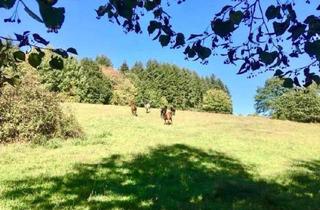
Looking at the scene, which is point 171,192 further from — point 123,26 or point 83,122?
point 83,122

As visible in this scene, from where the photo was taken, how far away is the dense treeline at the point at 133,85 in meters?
110

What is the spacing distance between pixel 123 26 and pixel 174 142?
83.3 ft

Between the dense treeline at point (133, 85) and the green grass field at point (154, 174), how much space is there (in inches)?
3014

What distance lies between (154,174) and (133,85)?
130127 mm

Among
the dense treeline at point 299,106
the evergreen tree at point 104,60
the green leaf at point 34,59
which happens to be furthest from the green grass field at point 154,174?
the evergreen tree at point 104,60

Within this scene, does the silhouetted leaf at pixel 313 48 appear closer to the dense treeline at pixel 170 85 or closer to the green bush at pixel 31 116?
the green bush at pixel 31 116

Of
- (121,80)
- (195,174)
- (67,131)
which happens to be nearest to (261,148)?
(67,131)

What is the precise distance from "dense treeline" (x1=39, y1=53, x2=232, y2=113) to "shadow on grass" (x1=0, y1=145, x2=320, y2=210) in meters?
85.0

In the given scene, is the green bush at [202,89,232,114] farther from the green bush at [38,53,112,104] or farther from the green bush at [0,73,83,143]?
the green bush at [0,73,83,143]

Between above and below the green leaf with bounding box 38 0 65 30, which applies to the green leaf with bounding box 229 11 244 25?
above

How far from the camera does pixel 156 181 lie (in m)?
17.3

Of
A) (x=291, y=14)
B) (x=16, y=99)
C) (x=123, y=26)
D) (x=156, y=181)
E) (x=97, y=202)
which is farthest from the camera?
(x=16, y=99)

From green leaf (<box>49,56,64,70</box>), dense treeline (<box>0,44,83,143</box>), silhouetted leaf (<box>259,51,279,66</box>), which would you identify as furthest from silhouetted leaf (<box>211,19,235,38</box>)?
dense treeline (<box>0,44,83,143</box>)

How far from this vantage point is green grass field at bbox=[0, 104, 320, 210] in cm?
1398
